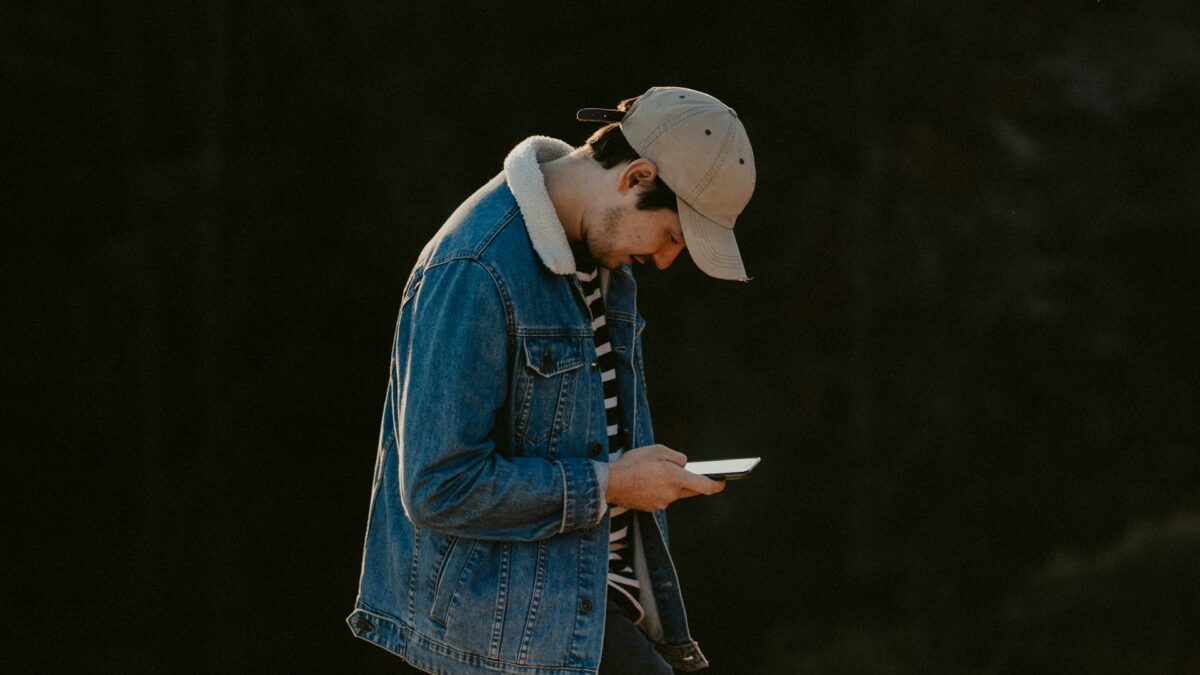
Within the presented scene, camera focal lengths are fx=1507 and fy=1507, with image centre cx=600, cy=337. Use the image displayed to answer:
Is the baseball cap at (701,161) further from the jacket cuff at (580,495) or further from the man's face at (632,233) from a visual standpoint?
the jacket cuff at (580,495)

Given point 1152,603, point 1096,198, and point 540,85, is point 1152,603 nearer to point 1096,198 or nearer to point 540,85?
point 1096,198

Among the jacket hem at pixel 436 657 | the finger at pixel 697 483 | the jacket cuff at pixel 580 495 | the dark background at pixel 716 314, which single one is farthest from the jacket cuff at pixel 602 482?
the dark background at pixel 716 314

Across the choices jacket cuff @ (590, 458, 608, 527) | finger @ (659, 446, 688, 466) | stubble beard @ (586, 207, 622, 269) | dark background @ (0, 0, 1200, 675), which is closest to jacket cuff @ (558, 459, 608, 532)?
jacket cuff @ (590, 458, 608, 527)

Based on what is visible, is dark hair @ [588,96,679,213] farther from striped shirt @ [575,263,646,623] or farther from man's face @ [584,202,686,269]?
striped shirt @ [575,263,646,623]

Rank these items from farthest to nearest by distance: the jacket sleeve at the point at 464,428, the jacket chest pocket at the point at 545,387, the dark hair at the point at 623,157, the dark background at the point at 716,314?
1. the dark background at the point at 716,314
2. the dark hair at the point at 623,157
3. the jacket chest pocket at the point at 545,387
4. the jacket sleeve at the point at 464,428

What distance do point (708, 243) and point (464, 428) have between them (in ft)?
1.76

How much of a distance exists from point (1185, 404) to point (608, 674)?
4.20m

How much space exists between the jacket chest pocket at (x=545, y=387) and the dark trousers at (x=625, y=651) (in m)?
0.37

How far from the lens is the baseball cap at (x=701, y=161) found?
2477 mm

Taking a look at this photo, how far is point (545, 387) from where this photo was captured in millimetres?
2420

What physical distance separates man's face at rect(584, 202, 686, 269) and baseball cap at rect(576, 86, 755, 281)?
33 millimetres

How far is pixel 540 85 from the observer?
570 centimetres

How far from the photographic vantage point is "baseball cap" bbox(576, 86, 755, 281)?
2477mm

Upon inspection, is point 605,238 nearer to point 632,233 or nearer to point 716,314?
point 632,233
